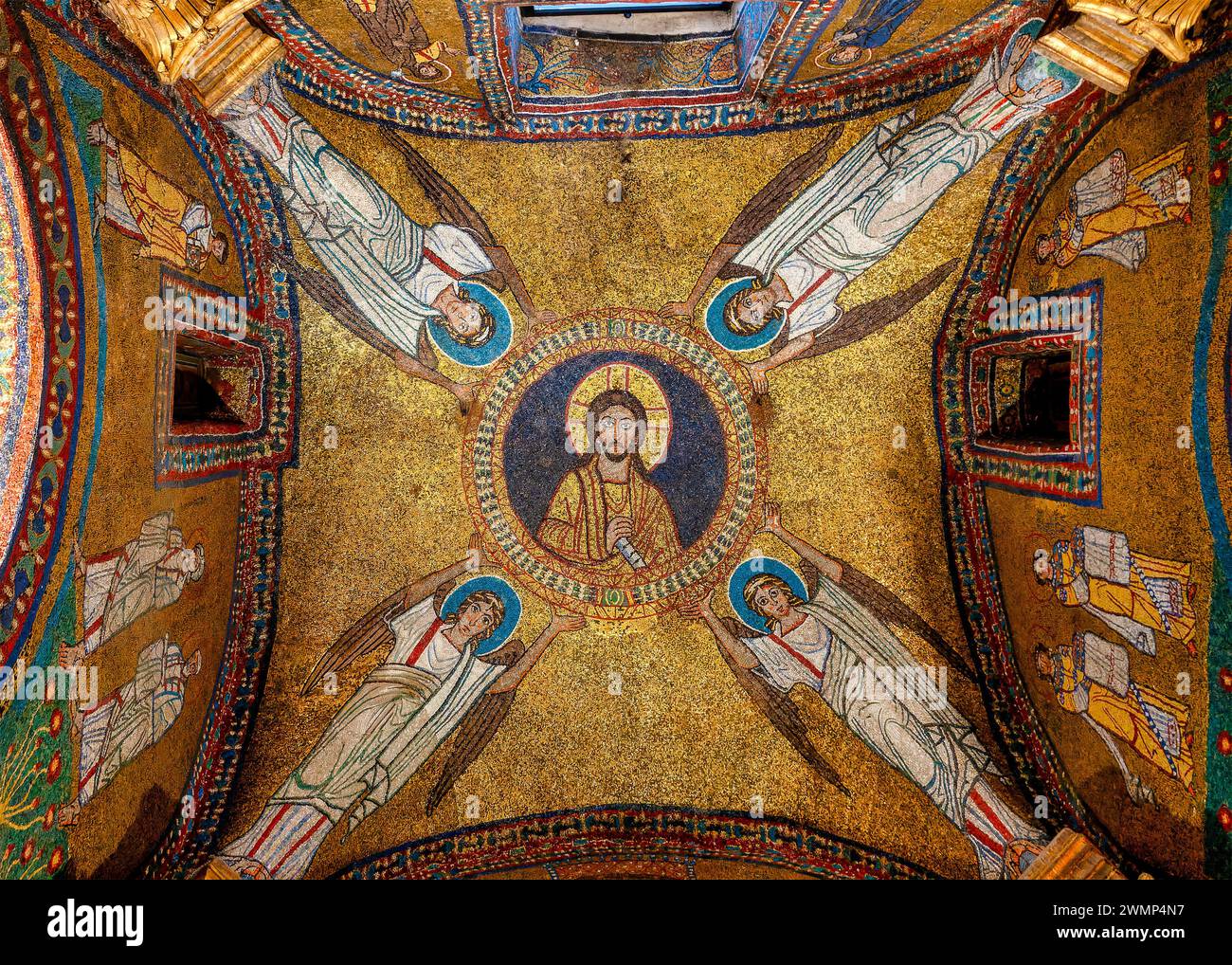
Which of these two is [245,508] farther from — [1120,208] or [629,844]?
[1120,208]

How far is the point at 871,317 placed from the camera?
22.7 feet

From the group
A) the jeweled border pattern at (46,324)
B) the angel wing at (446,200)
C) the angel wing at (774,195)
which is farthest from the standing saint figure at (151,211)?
the angel wing at (774,195)

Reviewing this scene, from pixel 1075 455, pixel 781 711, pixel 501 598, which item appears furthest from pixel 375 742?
pixel 1075 455

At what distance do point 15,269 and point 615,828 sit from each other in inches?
226

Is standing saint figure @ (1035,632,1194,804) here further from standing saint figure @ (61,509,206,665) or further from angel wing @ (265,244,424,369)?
standing saint figure @ (61,509,206,665)

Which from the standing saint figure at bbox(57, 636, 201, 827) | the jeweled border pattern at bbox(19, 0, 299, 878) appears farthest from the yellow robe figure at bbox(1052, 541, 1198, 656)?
the standing saint figure at bbox(57, 636, 201, 827)

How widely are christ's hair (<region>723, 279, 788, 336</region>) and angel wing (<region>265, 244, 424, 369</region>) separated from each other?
Answer: 8.41 feet

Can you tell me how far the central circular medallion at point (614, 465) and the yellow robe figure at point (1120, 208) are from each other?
105 inches

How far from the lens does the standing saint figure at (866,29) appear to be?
17.3ft

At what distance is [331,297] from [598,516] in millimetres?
2900

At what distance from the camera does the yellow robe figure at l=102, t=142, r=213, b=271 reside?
5.01 metres

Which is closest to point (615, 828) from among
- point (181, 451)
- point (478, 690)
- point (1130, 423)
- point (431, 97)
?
point (478, 690)

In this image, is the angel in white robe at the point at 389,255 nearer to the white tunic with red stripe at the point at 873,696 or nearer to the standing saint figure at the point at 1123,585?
the white tunic with red stripe at the point at 873,696

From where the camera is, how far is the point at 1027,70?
568 cm
